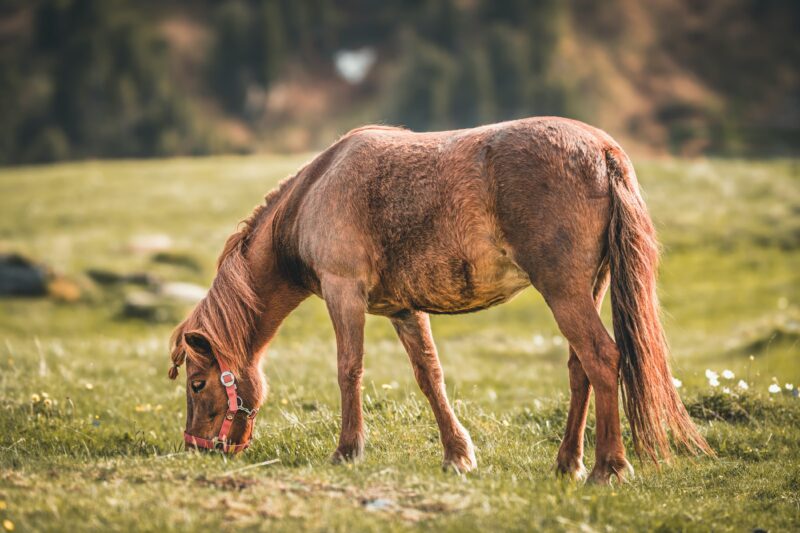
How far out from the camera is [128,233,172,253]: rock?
28266 mm

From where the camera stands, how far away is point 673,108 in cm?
9875

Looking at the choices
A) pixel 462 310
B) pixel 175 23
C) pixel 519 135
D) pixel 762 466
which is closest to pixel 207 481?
pixel 462 310

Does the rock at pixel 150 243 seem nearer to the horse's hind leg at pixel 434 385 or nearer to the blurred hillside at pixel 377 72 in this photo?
the horse's hind leg at pixel 434 385

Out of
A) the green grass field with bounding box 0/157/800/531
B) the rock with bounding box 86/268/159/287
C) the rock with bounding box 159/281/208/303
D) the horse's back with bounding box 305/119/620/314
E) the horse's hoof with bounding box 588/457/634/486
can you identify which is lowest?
the rock with bounding box 86/268/159/287

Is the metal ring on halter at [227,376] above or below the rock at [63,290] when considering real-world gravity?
above

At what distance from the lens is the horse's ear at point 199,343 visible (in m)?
6.90

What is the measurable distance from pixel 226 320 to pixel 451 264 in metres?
2.14

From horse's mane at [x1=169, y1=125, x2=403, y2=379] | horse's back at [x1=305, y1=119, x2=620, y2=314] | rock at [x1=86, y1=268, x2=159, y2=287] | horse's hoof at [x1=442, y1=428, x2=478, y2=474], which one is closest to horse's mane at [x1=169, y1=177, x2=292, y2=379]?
horse's mane at [x1=169, y1=125, x2=403, y2=379]

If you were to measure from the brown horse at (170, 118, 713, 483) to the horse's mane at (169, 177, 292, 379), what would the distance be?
0.5 inches

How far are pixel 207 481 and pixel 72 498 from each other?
2.89ft

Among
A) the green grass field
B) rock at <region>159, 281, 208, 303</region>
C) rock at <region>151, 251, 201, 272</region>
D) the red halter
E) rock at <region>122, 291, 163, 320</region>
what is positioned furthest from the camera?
rock at <region>151, 251, 201, 272</region>

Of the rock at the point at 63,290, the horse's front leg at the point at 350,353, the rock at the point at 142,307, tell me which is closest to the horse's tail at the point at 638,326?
the horse's front leg at the point at 350,353

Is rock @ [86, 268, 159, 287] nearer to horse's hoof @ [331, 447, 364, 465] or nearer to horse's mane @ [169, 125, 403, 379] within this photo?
horse's mane @ [169, 125, 403, 379]

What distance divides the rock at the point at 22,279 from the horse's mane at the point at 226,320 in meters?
19.2
